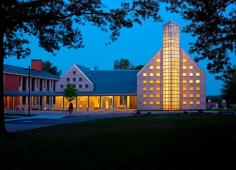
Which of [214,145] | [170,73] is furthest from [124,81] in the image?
[214,145]

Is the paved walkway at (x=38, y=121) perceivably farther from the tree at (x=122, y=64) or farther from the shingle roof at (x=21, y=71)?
the tree at (x=122, y=64)

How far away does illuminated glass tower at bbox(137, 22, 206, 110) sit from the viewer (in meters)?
61.9

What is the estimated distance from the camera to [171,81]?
205 ft

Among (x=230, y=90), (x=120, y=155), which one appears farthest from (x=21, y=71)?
(x=120, y=155)

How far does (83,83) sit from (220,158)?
6152 cm

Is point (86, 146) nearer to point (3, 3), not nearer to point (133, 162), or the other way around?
point (133, 162)

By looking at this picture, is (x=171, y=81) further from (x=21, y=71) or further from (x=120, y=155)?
(x=120, y=155)

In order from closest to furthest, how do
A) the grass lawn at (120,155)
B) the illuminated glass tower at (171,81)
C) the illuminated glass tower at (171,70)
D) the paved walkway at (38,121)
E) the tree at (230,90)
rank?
the grass lawn at (120,155) → the paved walkway at (38,121) → the illuminated glass tower at (171,70) → the illuminated glass tower at (171,81) → the tree at (230,90)

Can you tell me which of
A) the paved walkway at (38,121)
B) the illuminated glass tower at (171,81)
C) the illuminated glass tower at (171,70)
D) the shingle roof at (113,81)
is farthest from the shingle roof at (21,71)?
the paved walkway at (38,121)

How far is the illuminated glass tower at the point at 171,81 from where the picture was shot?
203 feet

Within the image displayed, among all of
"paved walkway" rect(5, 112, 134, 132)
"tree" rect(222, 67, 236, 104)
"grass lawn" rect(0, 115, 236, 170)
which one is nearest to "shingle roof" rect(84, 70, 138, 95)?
"tree" rect(222, 67, 236, 104)

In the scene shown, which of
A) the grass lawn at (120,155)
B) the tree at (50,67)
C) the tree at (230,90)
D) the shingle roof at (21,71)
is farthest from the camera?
the tree at (50,67)

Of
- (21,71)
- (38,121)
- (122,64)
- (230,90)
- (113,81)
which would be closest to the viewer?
(38,121)

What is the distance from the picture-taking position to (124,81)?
238ft
